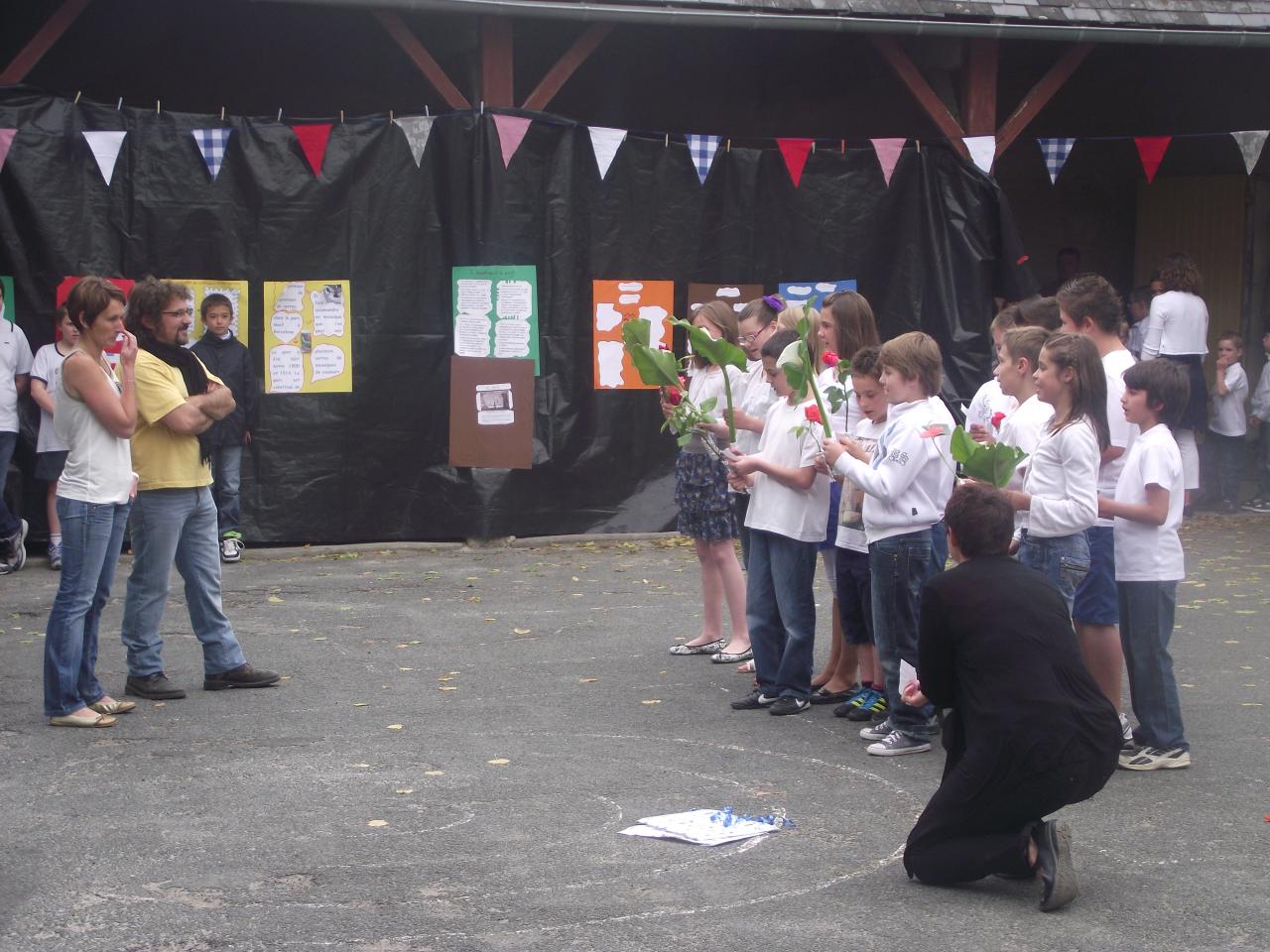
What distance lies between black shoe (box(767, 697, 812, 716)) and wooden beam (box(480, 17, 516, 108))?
646cm

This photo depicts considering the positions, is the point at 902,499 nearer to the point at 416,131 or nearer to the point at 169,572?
the point at 169,572

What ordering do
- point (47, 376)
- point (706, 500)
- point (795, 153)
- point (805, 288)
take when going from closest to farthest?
1. point (706, 500)
2. point (47, 376)
3. point (795, 153)
4. point (805, 288)

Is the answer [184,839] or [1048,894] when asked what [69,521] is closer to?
[184,839]

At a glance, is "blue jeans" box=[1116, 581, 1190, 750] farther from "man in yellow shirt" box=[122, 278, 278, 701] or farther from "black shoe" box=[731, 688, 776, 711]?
"man in yellow shirt" box=[122, 278, 278, 701]

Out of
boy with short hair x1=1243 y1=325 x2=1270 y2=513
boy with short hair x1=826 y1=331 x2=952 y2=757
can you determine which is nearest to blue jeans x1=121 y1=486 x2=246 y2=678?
boy with short hair x1=826 y1=331 x2=952 y2=757

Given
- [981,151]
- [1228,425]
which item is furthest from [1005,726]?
[1228,425]

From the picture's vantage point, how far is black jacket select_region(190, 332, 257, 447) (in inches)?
427

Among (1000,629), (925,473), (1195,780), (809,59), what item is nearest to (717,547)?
(925,473)

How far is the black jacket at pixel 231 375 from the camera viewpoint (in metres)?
10.8

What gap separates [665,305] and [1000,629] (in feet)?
25.4

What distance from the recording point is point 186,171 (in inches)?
435

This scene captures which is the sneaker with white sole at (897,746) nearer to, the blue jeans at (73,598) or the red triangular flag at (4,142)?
the blue jeans at (73,598)

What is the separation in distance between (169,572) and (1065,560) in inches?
161

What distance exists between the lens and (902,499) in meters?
6.08
